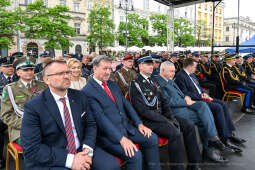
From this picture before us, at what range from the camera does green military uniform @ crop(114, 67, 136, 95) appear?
5672mm

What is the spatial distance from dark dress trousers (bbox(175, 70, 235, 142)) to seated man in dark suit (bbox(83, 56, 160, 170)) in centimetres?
183

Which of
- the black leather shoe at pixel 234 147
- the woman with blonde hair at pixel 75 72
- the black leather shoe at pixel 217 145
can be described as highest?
the woman with blonde hair at pixel 75 72

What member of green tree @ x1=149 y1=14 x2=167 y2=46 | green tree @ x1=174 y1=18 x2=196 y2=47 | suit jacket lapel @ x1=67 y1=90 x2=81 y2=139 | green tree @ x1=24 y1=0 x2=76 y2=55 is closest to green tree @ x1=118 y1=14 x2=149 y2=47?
green tree @ x1=149 y1=14 x2=167 y2=46

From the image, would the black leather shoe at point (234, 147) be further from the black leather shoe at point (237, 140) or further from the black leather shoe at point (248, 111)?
the black leather shoe at point (248, 111)

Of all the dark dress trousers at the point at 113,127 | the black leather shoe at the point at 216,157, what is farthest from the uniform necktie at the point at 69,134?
the black leather shoe at the point at 216,157

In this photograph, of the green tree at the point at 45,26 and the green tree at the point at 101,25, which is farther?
the green tree at the point at 101,25

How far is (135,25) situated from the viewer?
41938 millimetres

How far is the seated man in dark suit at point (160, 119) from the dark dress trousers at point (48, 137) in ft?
3.68

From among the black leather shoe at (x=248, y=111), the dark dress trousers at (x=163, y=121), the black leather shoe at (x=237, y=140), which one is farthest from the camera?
the black leather shoe at (x=248, y=111)

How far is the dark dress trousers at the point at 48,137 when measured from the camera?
7.02 ft

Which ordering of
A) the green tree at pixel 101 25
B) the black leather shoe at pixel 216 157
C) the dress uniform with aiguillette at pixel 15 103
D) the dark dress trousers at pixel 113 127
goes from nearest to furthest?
the dark dress trousers at pixel 113 127 < the dress uniform with aiguillette at pixel 15 103 < the black leather shoe at pixel 216 157 < the green tree at pixel 101 25

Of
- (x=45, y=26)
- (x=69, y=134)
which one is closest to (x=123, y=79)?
(x=69, y=134)

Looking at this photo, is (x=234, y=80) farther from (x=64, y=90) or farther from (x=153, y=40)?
(x=153, y=40)

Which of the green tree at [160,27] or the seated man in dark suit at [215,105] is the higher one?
the green tree at [160,27]
